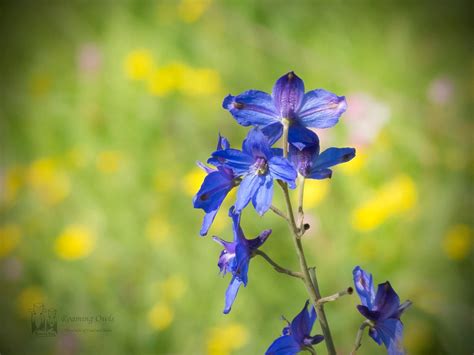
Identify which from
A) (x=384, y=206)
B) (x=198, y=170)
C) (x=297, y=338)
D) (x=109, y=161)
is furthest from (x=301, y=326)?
(x=109, y=161)

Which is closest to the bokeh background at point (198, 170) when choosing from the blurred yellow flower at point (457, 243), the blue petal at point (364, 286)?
the blurred yellow flower at point (457, 243)

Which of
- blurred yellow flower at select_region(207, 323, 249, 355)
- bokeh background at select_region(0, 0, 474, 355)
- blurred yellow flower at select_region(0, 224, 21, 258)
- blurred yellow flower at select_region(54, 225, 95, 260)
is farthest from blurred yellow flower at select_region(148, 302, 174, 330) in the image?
blurred yellow flower at select_region(0, 224, 21, 258)

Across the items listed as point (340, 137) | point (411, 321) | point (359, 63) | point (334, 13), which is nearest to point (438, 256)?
point (411, 321)

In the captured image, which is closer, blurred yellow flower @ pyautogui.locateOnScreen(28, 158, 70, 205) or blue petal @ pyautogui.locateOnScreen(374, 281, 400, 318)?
blue petal @ pyautogui.locateOnScreen(374, 281, 400, 318)

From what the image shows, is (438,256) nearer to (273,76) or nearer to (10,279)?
(273,76)

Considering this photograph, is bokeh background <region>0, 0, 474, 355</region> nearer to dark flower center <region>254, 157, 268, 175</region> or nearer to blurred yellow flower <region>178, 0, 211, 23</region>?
blurred yellow flower <region>178, 0, 211, 23</region>

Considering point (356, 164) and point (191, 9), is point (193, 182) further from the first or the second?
point (191, 9)
